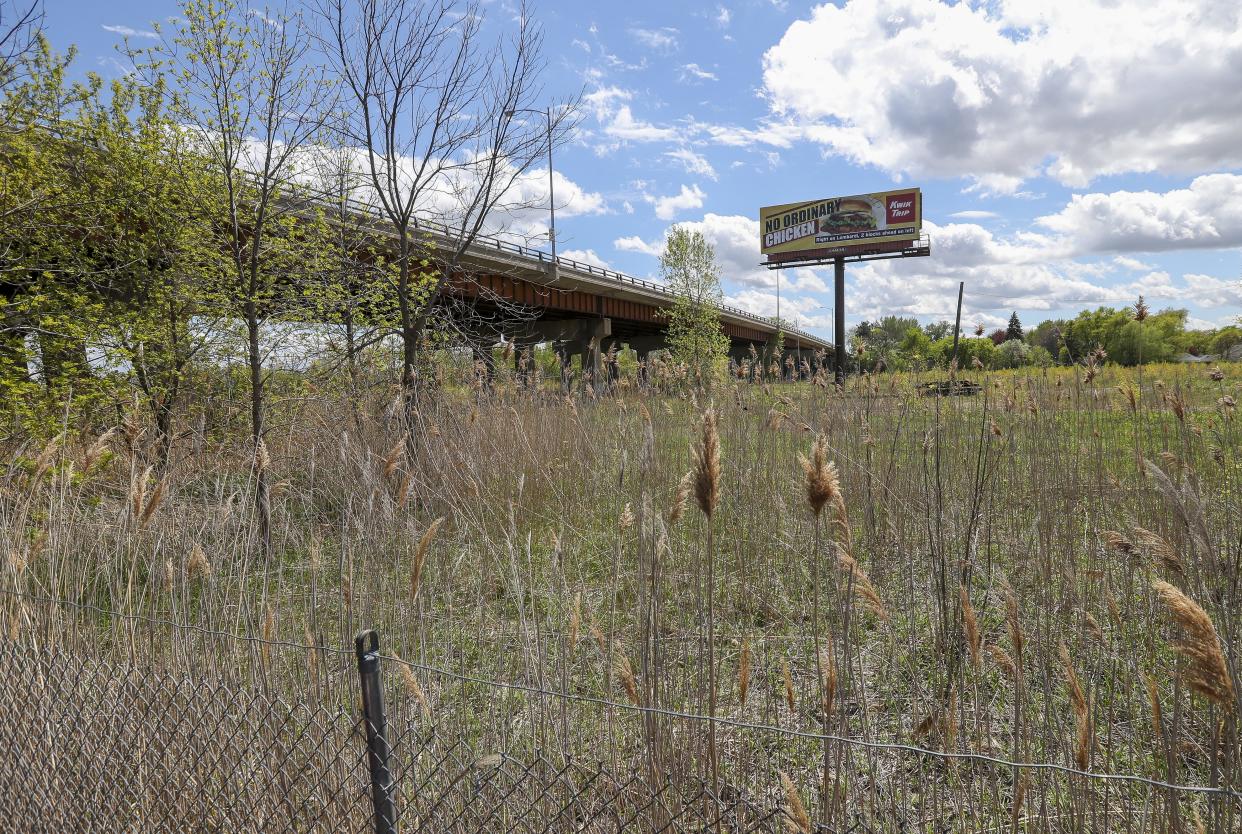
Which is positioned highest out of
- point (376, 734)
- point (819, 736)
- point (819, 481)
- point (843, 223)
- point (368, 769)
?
point (843, 223)

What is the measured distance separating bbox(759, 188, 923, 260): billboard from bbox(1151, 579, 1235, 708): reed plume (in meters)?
40.4

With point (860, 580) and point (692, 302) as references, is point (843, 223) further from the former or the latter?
point (860, 580)

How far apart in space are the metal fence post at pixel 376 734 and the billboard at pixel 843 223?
134ft

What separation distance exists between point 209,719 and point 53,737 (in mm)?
784

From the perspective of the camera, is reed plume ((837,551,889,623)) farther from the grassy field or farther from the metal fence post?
the metal fence post

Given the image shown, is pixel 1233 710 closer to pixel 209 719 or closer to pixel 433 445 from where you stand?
pixel 209 719

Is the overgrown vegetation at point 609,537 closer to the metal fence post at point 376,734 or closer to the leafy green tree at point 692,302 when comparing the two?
the metal fence post at point 376,734

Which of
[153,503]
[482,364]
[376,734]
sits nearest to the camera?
[376,734]

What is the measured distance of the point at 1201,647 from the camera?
111 centimetres

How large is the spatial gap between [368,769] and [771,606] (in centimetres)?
216

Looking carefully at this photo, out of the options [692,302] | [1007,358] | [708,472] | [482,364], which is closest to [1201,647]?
[708,472]

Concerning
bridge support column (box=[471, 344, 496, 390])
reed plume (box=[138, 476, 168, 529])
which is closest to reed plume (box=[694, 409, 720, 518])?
reed plume (box=[138, 476, 168, 529])

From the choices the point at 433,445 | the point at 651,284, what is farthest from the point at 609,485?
the point at 651,284

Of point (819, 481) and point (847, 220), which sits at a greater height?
point (847, 220)
